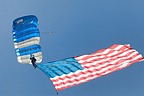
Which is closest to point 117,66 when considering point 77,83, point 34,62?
point 77,83

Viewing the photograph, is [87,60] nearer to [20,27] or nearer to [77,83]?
[77,83]

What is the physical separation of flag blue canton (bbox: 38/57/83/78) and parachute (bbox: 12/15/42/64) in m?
2.11

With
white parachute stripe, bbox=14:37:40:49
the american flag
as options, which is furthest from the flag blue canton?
white parachute stripe, bbox=14:37:40:49

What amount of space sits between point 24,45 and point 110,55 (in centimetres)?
670

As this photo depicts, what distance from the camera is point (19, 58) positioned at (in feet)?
95.8

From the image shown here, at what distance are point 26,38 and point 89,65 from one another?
Answer: 5.75 metres

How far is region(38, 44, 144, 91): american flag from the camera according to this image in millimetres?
24281

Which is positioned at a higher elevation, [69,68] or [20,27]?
[20,27]

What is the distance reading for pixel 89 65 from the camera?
2584 centimetres

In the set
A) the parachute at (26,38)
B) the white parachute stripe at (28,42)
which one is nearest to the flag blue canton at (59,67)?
the parachute at (26,38)

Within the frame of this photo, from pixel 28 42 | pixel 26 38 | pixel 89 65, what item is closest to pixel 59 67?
pixel 89 65

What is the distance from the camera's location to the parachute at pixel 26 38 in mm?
28172

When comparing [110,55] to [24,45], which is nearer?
[110,55]

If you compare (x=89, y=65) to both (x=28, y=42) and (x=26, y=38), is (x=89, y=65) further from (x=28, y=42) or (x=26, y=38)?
(x=26, y=38)
